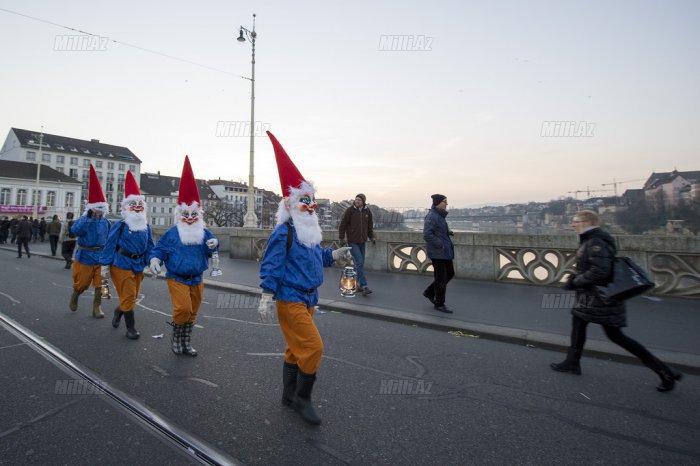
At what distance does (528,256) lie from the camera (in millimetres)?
9188

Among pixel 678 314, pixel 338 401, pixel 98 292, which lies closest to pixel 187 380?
pixel 338 401

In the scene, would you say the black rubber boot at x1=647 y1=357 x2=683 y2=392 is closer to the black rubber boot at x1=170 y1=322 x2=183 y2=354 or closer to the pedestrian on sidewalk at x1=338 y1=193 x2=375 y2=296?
the black rubber boot at x1=170 y1=322 x2=183 y2=354

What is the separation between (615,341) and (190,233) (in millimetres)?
4882

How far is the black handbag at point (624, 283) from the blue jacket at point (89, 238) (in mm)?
7516

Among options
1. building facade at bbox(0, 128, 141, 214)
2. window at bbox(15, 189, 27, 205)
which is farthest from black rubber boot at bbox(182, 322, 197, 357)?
building facade at bbox(0, 128, 141, 214)

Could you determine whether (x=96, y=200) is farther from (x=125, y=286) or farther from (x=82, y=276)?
(x=125, y=286)

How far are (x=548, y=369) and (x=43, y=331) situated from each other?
6789mm

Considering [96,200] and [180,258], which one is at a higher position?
[96,200]

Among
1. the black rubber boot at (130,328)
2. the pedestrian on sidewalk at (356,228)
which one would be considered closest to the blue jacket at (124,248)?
the black rubber boot at (130,328)

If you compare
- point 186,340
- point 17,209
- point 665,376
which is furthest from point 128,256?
point 17,209

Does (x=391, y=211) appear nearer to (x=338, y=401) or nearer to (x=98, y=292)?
(x=98, y=292)

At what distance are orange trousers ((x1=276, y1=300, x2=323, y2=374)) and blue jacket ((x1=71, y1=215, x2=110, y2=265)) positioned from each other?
5.22 meters

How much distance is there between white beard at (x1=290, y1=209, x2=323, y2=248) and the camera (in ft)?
11.0

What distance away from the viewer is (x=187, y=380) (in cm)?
381
